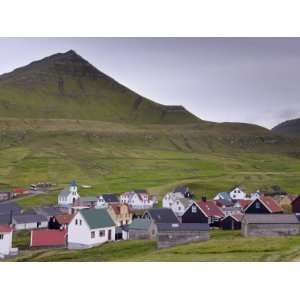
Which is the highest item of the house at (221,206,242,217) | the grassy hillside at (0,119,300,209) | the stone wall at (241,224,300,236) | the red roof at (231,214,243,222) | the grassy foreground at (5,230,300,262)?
the grassy hillside at (0,119,300,209)

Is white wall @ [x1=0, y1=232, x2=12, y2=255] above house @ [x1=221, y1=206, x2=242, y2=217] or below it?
below

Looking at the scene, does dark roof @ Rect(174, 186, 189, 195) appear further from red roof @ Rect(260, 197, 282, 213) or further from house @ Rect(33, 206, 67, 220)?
house @ Rect(33, 206, 67, 220)

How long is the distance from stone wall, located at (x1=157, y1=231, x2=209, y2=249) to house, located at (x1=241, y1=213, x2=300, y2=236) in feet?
8.65

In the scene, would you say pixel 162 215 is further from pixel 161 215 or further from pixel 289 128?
pixel 289 128

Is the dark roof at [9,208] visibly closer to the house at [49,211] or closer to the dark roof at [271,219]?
the house at [49,211]

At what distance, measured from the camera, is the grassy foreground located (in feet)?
65.5

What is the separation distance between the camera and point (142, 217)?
25.2m

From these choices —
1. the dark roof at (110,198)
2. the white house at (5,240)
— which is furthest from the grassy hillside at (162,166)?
the white house at (5,240)

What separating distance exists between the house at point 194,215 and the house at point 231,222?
158 cm

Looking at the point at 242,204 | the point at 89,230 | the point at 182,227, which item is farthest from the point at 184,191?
the point at 89,230

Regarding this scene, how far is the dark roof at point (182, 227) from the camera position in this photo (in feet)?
74.1

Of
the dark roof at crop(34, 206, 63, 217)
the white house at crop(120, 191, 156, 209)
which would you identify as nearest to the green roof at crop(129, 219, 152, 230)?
the white house at crop(120, 191, 156, 209)

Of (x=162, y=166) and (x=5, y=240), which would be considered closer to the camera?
(x=5, y=240)

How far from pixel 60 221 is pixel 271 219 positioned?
11.8m
